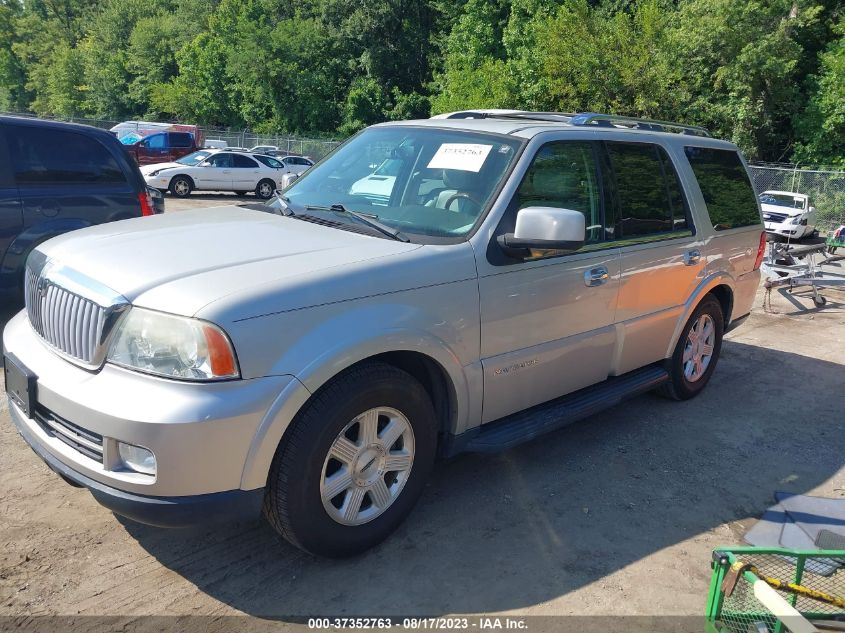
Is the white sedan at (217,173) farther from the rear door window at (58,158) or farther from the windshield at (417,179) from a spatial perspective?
the windshield at (417,179)

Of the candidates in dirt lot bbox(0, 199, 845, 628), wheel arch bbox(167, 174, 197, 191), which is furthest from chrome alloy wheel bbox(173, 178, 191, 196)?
dirt lot bbox(0, 199, 845, 628)

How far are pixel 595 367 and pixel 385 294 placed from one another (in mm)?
1818

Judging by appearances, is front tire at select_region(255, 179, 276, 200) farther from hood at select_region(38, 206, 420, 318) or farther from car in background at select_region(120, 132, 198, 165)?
hood at select_region(38, 206, 420, 318)

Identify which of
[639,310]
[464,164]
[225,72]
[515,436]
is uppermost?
[225,72]

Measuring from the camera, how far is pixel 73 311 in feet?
9.70

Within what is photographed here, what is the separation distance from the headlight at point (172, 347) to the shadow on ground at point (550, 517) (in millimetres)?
1042

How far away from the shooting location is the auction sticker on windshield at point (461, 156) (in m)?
3.85

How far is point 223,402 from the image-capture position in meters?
2.58

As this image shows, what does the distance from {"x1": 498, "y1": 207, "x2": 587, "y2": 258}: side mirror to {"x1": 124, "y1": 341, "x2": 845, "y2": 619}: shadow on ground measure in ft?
4.72

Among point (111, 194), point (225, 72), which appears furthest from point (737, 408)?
point (225, 72)

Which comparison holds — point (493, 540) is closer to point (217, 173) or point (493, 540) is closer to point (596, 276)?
point (596, 276)

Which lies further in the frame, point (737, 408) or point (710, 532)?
point (737, 408)

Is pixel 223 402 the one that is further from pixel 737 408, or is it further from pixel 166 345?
pixel 737 408

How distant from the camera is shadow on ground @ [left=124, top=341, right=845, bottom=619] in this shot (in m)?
3.05
